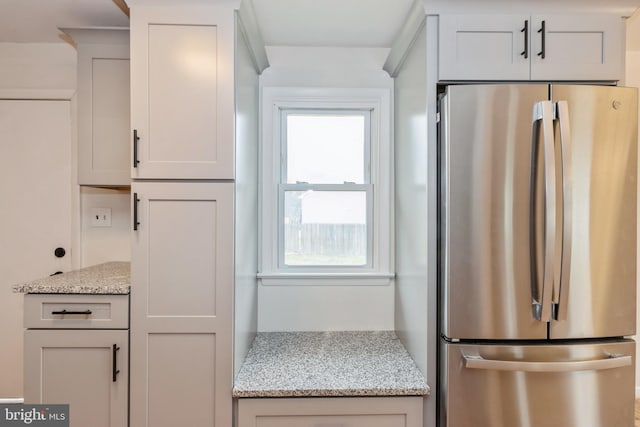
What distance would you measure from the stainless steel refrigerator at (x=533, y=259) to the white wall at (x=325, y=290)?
784 millimetres

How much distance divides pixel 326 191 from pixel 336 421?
→ 129 centimetres

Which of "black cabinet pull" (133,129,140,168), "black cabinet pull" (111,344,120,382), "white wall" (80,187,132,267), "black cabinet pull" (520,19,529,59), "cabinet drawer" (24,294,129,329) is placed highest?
"black cabinet pull" (520,19,529,59)

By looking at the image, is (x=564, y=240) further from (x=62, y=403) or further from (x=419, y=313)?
(x=62, y=403)

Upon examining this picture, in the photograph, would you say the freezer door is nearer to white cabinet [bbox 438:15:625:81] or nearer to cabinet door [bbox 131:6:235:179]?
white cabinet [bbox 438:15:625:81]

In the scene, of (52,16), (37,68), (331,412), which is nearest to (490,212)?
(331,412)

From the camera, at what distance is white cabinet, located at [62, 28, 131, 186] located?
1897 mm

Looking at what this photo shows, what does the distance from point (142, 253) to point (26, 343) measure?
2.06 feet

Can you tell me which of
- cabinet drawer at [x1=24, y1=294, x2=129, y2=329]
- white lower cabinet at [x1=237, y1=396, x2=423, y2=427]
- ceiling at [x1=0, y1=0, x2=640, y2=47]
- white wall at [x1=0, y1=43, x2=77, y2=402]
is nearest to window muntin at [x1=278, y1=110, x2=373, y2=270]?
ceiling at [x1=0, y1=0, x2=640, y2=47]

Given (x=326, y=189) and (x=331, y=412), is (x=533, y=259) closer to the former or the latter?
(x=331, y=412)

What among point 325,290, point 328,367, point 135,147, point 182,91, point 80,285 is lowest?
point 328,367

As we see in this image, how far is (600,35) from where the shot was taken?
62.1 inches

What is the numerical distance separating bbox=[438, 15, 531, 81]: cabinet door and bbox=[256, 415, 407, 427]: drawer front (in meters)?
1.51

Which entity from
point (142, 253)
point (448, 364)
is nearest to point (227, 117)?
point (142, 253)

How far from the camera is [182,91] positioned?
153 cm
